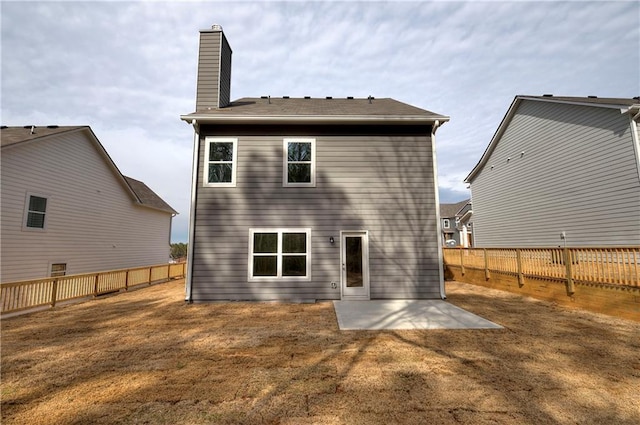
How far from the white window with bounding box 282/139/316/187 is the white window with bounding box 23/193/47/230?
10.2m

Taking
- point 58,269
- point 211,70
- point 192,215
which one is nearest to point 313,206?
point 192,215

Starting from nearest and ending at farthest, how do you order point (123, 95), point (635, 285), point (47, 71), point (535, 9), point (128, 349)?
point (128, 349)
point (635, 285)
point (535, 9)
point (47, 71)
point (123, 95)

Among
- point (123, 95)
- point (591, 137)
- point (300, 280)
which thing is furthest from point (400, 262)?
point (123, 95)

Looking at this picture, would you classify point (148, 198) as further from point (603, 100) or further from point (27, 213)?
point (603, 100)

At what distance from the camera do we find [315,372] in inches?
144

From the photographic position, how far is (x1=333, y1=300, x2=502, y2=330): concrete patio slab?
5.82 m

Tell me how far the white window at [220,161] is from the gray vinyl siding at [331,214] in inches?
7.9

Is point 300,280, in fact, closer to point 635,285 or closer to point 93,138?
point 635,285

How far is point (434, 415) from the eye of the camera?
2686mm

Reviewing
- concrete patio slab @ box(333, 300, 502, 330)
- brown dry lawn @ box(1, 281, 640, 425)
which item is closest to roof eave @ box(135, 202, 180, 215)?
brown dry lawn @ box(1, 281, 640, 425)

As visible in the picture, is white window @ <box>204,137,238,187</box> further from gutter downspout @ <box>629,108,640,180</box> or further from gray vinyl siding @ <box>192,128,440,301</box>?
gutter downspout @ <box>629,108,640,180</box>

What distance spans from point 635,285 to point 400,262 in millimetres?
5184

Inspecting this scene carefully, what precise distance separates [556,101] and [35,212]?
22.6 meters

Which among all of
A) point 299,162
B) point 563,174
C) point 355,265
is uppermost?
point 563,174
